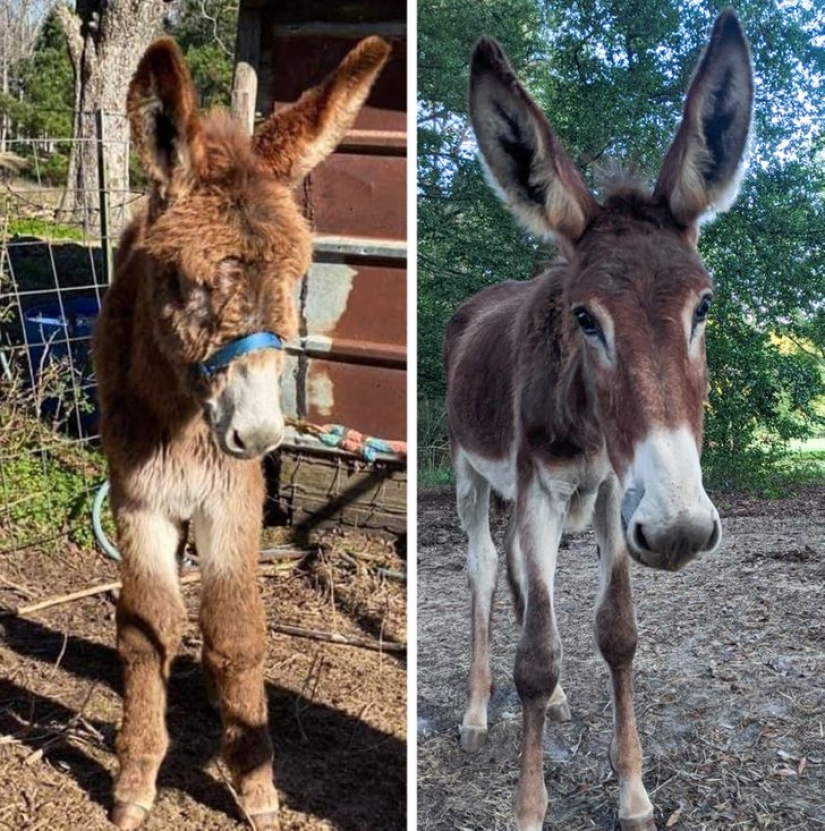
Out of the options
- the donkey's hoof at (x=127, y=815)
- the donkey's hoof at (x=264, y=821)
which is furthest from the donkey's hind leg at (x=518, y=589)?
the donkey's hoof at (x=127, y=815)

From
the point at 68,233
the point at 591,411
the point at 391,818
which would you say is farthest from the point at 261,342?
the point at 68,233

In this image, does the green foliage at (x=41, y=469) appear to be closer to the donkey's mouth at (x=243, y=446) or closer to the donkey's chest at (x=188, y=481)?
the donkey's chest at (x=188, y=481)

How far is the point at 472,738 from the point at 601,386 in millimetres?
506

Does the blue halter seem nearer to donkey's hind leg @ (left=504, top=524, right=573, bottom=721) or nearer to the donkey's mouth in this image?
the donkey's mouth

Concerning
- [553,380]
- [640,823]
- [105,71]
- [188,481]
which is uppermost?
[105,71]

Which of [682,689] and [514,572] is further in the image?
[514,572]

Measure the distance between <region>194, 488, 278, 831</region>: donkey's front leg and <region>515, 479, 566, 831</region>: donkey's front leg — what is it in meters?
0.39

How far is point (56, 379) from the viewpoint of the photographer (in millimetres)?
2152

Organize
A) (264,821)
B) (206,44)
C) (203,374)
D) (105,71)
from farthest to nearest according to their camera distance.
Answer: (206,44)
(105,71)
(264,821)
(203,374)

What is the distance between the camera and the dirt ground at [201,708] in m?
1.30

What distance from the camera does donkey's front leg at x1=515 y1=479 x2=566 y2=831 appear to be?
107cm

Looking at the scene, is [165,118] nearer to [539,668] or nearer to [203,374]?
[203,374]

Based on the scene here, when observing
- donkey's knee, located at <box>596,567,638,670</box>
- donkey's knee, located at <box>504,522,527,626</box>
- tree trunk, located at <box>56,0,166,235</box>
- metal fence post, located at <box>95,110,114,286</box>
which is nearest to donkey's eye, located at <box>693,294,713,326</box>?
donkey's knee, located at <box>596,567,638,670</box>

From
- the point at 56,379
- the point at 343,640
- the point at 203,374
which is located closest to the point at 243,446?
the point at 203,374
